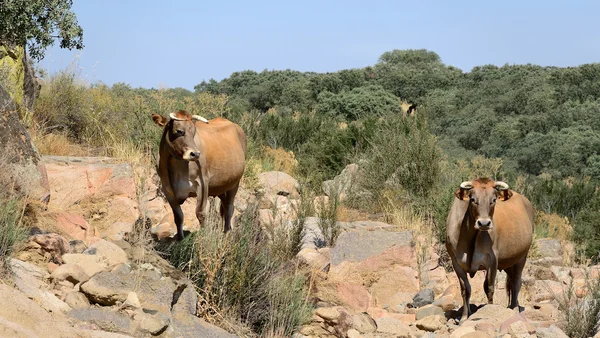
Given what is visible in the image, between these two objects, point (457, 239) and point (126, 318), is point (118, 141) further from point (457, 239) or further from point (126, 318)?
point (126, 318)

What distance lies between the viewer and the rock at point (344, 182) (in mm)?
18188

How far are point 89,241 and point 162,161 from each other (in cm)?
137

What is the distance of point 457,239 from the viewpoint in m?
11.7

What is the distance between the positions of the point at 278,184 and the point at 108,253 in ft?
30.0

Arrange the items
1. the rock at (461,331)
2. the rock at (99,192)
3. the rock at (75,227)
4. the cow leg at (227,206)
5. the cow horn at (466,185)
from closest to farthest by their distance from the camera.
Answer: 1. the rock at (461,331)
2. the rock at (75,227)
3. the cow horn at (466,185)
4. the rock at (99,192)
5. the cow leg at (227,206)

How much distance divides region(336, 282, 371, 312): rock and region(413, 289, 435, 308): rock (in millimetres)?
655

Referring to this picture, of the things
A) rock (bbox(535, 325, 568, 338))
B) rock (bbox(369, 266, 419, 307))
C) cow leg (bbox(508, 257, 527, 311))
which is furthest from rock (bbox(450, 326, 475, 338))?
rock (bbox(369, 266, 419, 307))

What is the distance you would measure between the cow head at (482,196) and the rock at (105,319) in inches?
188

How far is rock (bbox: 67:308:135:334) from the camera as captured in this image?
307 inches

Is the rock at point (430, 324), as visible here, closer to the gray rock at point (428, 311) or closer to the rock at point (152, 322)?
the gray rock at point (428, 311)

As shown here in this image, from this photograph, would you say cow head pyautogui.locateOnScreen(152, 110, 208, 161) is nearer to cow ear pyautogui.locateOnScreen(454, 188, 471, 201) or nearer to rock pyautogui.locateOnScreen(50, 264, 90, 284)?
rock pyautogui.locateOnScreen(50, 264, 90, 284)

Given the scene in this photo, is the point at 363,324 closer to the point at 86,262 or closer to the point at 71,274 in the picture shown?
the point at 86,262

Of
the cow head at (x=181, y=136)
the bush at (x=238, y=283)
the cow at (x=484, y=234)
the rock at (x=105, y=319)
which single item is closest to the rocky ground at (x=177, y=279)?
the rock at (x=105, y=319)

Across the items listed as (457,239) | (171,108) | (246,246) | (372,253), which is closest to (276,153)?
(171,108)
